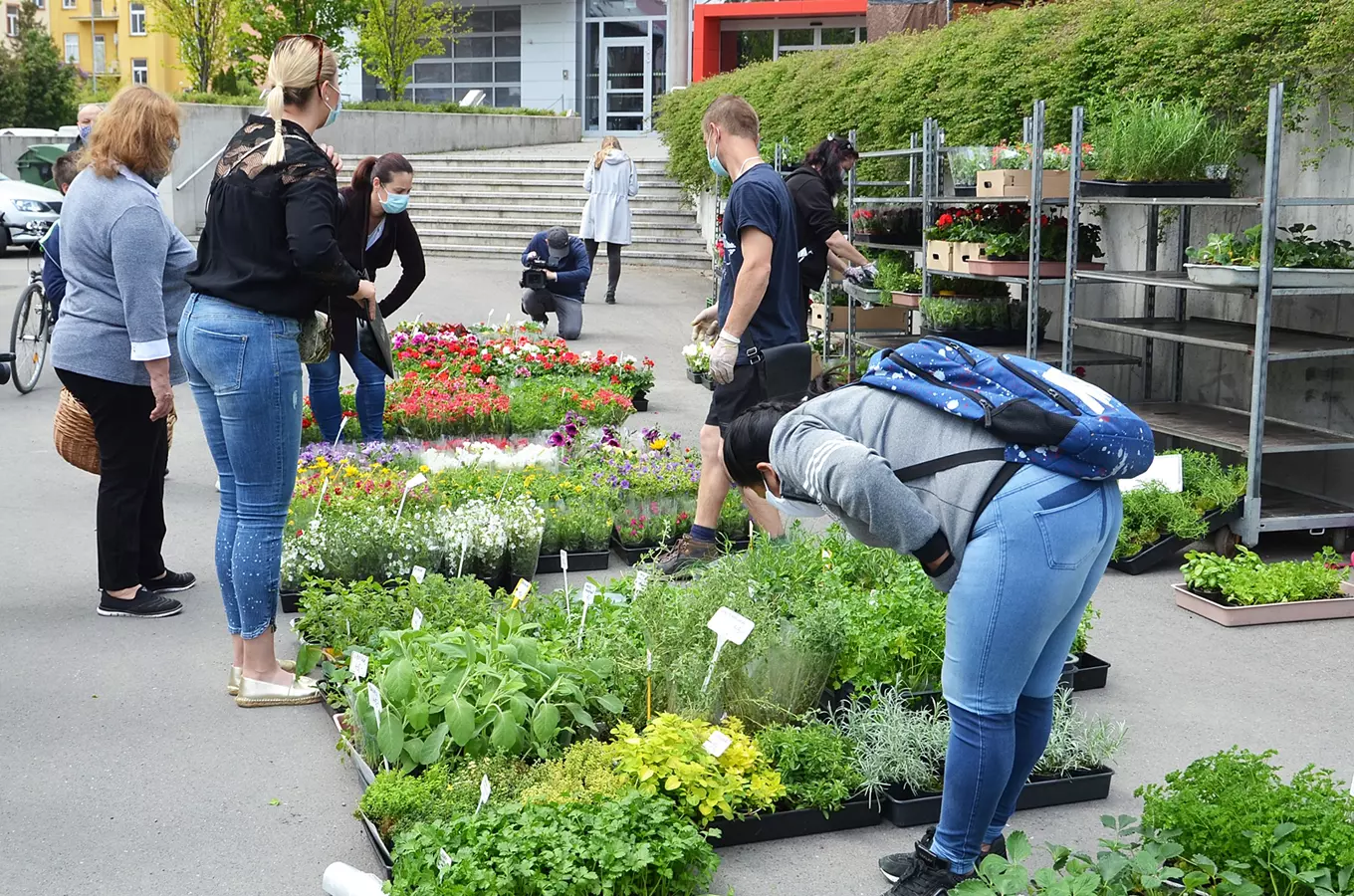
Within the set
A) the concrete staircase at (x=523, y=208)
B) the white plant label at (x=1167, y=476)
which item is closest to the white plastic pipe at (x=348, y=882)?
the white plant label at (x=1167, y=476)

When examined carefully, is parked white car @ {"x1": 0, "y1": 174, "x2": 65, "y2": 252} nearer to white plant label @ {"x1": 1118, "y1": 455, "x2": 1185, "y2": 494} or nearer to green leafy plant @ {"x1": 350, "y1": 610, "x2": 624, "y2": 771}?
white plant label @ {"x1": 1118, "y1": 455, "x2": 1185, "y2": 494}

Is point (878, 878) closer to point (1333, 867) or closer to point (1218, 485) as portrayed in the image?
point (1333, 867)

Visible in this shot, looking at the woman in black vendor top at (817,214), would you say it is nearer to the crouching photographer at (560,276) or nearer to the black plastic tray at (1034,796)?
the black plastic tray at (1034,796)

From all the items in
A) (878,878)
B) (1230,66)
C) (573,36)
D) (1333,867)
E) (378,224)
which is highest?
(573,36)

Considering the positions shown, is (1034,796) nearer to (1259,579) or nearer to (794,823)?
(794,823)

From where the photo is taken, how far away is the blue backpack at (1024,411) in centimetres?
289

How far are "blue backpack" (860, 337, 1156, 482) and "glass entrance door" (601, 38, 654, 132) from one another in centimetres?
3199

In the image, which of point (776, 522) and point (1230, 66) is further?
point (1230, 66)

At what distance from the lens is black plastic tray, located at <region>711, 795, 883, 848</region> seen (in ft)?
12.2

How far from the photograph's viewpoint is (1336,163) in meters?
7.00

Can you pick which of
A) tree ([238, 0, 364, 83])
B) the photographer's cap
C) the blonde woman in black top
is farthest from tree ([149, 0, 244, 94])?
the blonde woman in black top

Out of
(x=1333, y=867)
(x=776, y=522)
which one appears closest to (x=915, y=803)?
(x=1333, y=867)

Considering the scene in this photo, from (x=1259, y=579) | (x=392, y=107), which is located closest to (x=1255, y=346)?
(x=1259, y=579)

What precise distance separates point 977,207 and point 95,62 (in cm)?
6043
